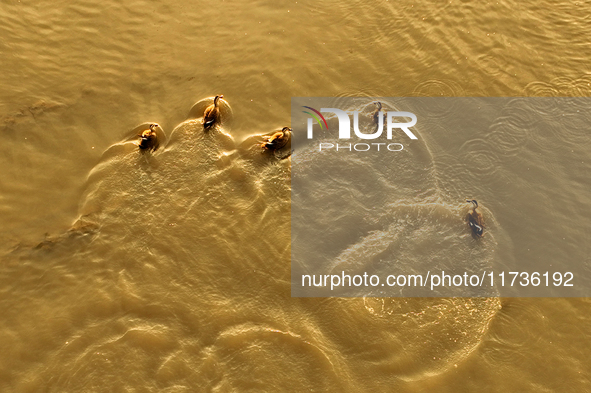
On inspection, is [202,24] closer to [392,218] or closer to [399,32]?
[399,32]

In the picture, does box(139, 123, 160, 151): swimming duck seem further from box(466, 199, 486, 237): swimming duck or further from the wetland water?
box(466, 199, 486, 237): swimming duck

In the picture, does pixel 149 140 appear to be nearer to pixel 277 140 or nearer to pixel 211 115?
pixel 211 115

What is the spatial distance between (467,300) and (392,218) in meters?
1.51

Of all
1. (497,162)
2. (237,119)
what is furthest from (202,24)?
(497,162)

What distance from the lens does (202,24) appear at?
24.6 feet

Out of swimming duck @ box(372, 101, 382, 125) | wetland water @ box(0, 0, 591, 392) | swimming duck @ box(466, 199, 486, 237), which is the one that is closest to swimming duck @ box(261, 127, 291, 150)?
wetland water @ box(0, 0, 591, 392)

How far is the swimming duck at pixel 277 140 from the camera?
6480 mm

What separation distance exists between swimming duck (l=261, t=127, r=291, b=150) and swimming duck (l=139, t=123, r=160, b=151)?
1631 millimetres

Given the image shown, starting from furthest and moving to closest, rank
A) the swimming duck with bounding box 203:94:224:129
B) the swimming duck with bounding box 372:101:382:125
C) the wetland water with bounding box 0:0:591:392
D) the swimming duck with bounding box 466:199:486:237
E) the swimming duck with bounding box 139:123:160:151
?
the swimming duck with bounding box 372:101:382:125, the swimming duck with bounding box 203:94:224:129, the swimming duck with bounding box 139:123:160:151, the swimming duck with bounding box 466:199:486:237, the wetland water with bounding box 0:0:591:392

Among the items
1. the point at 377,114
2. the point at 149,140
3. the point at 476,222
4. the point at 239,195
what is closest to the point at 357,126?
the point at 377,114

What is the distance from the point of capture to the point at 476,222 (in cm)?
629

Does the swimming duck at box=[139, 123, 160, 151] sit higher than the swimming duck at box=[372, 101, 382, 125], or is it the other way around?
the swimming duck at box=[372, 101, 382, 125]

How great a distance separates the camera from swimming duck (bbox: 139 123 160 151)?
6.41 m

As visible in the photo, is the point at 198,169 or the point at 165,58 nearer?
the point at 198,169
